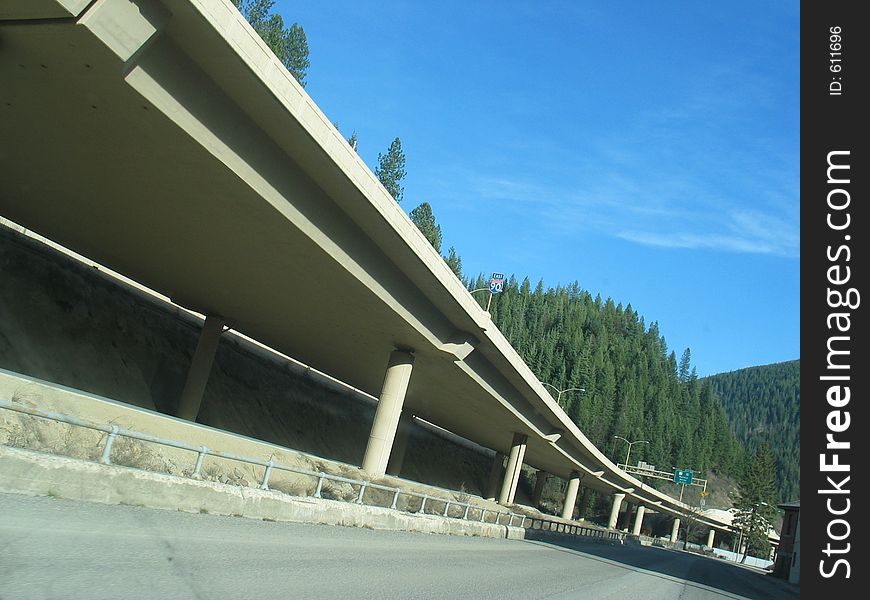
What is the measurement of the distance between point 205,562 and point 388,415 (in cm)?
2016

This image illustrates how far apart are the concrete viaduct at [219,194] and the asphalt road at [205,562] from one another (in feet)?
25.9

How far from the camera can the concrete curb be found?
9.48 m

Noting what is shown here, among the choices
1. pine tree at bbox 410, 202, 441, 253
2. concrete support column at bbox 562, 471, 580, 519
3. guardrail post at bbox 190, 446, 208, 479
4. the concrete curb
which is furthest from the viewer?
pine tree at bbox 410, 202, 441, 253

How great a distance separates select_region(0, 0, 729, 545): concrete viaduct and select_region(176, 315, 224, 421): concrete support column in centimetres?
7

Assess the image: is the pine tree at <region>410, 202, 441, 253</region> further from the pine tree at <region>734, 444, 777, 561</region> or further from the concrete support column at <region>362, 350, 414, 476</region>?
the concrete support column at <region>362, 350, 414, 476</region>

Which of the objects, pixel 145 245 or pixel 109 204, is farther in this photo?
pixel 145 245

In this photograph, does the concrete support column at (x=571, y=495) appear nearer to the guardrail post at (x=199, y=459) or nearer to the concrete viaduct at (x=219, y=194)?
the concrete viaduct at (x=219, y=194)

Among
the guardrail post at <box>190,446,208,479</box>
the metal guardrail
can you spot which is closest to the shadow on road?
the metal guardrail

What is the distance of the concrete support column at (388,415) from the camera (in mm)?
28125

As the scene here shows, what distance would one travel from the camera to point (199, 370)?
3506 centimetres
